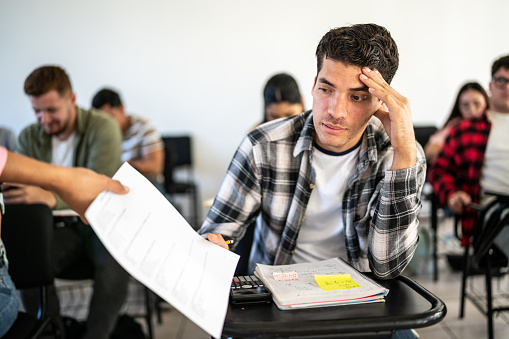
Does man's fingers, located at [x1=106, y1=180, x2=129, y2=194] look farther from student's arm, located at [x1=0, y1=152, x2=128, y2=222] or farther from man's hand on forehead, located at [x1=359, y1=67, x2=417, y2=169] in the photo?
man's hand on forehead, located at [x1=359, y1=67, x2=417, y2=169]

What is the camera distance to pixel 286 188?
1310 mm

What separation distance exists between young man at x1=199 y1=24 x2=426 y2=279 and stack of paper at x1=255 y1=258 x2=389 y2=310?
4.5 inches

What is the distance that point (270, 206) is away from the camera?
4.32 ft

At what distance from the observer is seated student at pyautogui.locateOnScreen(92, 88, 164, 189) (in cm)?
335

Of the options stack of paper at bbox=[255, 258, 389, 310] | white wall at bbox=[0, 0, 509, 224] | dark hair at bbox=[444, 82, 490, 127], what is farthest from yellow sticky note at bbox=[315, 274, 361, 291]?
white wall at bbox=[0, 0, 509, 224]

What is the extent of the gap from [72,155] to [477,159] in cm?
215

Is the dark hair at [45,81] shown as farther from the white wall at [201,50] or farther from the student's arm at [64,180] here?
the white wall at [201,50]

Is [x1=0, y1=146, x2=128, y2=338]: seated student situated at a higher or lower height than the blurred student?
lower

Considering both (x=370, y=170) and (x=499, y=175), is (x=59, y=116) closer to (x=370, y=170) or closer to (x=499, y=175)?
(x=370, y=170)

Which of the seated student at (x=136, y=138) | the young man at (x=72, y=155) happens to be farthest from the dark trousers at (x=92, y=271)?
the seated student at (x=136, y=138)

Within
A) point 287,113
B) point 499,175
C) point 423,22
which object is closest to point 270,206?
point 287,113

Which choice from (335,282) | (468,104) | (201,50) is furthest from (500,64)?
(201,50)

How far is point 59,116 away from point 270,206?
56.4 inches

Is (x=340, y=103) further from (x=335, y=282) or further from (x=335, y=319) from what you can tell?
(x=335, y=319)
